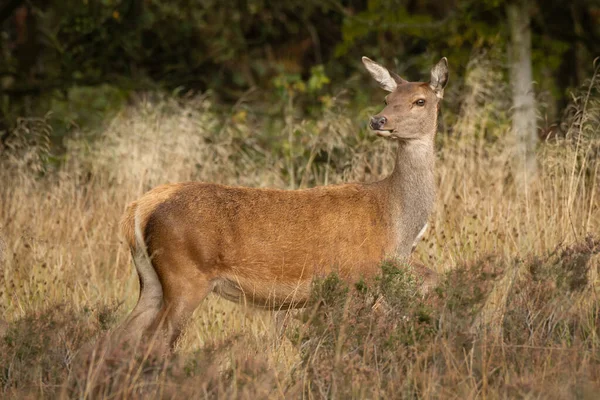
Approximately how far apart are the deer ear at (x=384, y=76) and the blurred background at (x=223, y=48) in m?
3.00

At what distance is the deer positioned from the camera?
5.84 meters

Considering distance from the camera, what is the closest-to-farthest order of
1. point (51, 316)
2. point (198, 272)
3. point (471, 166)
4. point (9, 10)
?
point (51, 316), point (198, 272), point (471, 166), point (9, 10)

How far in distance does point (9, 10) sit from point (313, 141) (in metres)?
5.42

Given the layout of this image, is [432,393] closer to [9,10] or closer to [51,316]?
[51,316]

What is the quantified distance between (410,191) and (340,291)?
1166 mm

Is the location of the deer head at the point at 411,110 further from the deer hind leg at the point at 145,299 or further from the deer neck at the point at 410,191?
the deer hind leg at the point at 145,299

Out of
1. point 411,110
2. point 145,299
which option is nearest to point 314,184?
point 411,110

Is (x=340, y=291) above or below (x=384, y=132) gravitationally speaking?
below

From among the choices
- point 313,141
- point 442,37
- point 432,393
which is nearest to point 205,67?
point 442,37

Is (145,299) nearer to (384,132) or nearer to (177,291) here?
(177,291)

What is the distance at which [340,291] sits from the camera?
5.57 m

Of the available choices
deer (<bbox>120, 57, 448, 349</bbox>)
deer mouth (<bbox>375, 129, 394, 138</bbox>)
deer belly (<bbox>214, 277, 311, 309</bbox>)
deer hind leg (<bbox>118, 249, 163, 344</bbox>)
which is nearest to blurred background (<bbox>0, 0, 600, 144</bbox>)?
deer mouth (<bbox>375, 129, 394, 138</bbox>)

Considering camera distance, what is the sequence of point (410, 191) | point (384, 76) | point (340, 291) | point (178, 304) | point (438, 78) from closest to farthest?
point (340, 291)
point (178, 304)
point (410, 191)
point (438, 78)
point (384, 76)

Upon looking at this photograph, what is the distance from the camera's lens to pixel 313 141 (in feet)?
30.4
